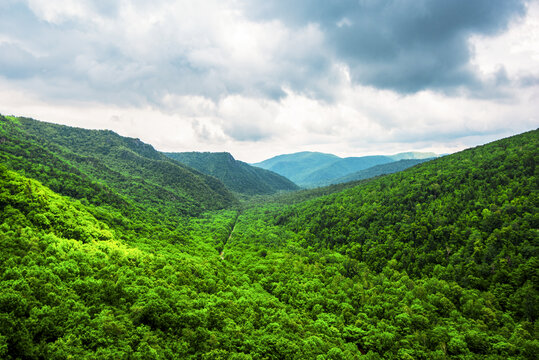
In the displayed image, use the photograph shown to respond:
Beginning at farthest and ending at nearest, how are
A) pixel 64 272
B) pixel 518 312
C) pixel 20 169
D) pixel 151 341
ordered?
pixel 20 169
pixel 518 312
pixel 64 272
pixel 151 341

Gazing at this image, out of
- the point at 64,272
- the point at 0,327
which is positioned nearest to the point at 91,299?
the point at 64,272

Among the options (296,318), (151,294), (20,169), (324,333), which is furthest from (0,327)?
(20,169)

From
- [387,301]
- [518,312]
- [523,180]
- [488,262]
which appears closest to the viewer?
[518,312]

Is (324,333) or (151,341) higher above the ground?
(151,341)

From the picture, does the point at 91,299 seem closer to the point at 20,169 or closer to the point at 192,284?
the point at 192,284

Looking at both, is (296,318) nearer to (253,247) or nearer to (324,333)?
(324,333)

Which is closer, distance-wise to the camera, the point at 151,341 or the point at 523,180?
the point at 151,341

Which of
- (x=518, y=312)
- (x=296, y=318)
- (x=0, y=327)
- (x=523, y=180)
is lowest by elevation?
(x=518, y=312)
